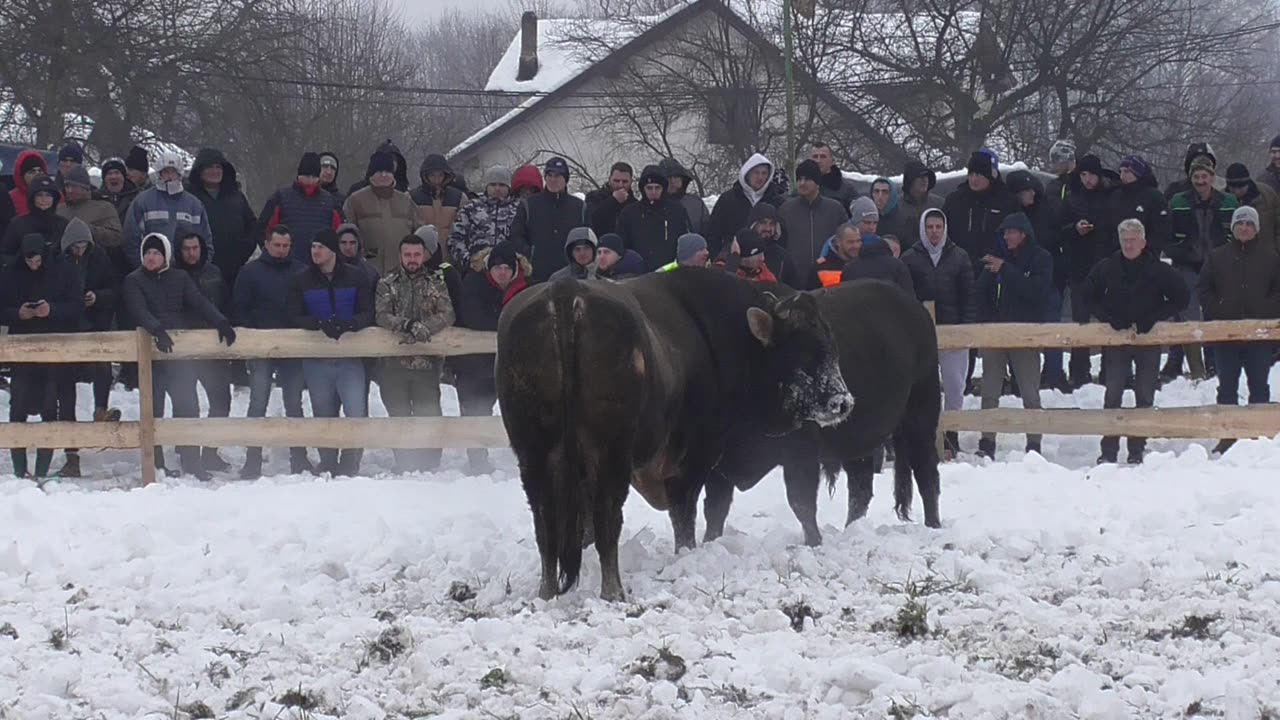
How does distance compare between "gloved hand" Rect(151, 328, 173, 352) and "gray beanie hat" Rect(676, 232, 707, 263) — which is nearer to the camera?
"gloved hand" Rect(151, 328, 173, 352)

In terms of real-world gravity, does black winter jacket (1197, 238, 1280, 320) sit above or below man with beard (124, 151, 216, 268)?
below

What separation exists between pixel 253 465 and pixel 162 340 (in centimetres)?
118

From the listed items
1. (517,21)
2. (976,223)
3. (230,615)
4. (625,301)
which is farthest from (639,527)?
(517,21)

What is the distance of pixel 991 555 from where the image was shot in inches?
293

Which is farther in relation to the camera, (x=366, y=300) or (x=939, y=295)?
(x=939, y=295)

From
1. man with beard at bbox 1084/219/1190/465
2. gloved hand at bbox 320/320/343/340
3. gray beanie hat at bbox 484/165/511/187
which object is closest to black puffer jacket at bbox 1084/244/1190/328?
man with beard at bbox 1084/219/1190/465

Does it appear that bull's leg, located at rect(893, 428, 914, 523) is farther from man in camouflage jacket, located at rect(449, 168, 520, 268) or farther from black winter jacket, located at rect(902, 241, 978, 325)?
man in camouflage jacket, located at rect(449, 168, 520, 268)

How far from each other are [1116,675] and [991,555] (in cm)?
185

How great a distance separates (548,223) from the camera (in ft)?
42.3

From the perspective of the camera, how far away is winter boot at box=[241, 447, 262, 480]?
11.6 metres

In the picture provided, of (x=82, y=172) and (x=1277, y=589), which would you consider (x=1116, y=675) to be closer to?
(x=1277, y=589)

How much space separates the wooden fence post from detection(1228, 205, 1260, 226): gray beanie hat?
8549 mm

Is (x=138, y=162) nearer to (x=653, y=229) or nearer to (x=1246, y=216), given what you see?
(x=653, y=229)

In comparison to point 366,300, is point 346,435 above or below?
below
